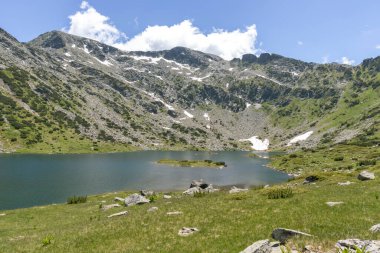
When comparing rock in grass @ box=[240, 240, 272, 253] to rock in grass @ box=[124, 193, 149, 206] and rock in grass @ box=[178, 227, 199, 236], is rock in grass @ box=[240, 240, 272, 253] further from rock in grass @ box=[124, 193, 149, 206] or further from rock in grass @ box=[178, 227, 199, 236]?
rock in grass @ box=[124, 193, 149, 206]

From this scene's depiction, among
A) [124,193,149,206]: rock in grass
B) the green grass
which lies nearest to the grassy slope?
the green grass

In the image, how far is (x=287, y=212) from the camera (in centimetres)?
2692

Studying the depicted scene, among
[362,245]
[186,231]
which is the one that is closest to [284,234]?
[362,245]

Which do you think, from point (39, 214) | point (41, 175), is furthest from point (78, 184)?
point (39, 214)

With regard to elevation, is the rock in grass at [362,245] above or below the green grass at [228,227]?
above

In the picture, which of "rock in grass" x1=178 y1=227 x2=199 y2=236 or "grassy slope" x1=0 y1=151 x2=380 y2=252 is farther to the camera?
"rock in grass" x1=178 y1=227 x2=199 y2=236

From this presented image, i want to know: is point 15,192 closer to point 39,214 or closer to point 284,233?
point 39,214

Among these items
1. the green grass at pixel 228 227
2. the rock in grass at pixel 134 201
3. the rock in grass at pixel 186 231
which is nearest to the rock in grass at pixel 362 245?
the green grass at pixel 228 227

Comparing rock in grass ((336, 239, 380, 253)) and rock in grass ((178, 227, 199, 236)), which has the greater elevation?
rock in grass ((336, 239, 380, 253))

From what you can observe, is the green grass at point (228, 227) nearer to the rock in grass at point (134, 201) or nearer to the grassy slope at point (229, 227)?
the grassy slope at point (229, 227)

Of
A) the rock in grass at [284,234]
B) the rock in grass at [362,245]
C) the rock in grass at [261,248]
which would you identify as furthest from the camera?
the rock in grass at [284,234]

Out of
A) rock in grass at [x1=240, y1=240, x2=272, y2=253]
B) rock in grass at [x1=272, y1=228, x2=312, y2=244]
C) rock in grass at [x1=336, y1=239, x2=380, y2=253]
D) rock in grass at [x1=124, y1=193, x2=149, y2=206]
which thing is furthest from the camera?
rock in grass at [x1=124, y1=193, x2=149, y2=206]

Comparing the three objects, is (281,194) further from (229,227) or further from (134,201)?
(134,201)

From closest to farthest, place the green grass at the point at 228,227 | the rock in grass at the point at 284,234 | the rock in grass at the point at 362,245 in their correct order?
the rock in grass at the point at 362,245 → the rock in grass at the point at 284,234 → the green grass at the point at 228,227
